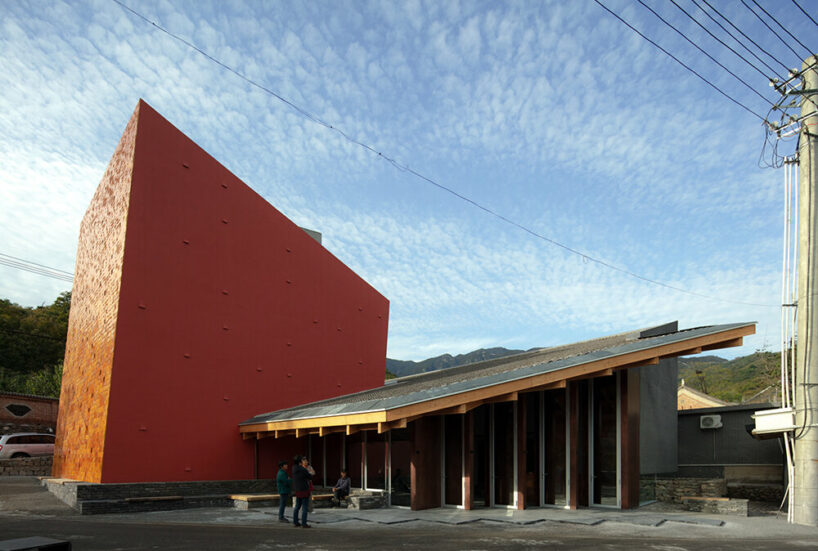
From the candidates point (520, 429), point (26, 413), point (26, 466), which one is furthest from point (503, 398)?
point (26, 413)

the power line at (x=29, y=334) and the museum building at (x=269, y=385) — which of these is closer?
the museum building at (x=269, y=385)

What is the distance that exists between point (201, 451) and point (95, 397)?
2829 mm

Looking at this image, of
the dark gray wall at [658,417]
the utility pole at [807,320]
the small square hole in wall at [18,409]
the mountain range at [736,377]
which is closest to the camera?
the utility pole at [807,320]

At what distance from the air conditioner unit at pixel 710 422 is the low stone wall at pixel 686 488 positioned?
Answer: 11.4 feet

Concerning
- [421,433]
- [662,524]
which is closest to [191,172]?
[421,433]

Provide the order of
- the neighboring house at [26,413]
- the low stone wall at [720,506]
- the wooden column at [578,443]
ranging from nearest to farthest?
the wooden column at [578,443] < the low stone wall at [720,506] < the neighboring house at [26,413]

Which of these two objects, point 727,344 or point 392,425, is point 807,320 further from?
point 392,425

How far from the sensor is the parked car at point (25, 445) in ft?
77.6

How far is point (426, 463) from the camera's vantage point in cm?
1337

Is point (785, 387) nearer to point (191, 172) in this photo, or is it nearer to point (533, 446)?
point (533, 446)

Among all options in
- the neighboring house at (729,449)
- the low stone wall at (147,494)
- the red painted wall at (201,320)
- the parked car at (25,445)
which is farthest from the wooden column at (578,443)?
the parked car at (25,445)

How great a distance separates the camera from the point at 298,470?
10.8m

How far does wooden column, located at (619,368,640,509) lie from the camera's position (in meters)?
13.5

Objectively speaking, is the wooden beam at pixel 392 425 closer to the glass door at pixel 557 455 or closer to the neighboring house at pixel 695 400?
the glass door at pixel 557 455
